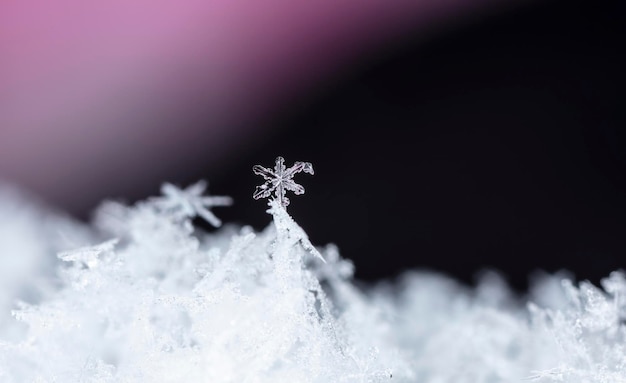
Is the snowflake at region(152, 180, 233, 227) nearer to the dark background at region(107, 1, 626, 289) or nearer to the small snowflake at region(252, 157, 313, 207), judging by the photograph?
the small snowflake at region(252, 157, 313, 207)

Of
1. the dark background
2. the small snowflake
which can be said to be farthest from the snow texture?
the dark background

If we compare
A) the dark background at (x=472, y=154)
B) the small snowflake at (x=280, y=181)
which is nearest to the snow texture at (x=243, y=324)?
the small snowflake at (x=280, y=181)

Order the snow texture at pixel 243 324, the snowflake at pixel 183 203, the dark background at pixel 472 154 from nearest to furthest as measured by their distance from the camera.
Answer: the snow texture at pixel 243 324, the snowflake at pixel 183 203, the dark background at pixel 472 154

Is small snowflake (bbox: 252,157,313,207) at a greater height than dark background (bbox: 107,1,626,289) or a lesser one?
lesser

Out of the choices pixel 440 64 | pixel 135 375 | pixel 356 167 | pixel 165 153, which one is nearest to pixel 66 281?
pixel 135 375

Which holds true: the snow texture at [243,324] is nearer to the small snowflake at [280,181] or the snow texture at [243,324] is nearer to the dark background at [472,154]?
the small snowflake at [280,181]

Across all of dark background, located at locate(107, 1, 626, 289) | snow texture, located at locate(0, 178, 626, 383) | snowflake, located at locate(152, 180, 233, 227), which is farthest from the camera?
dark background, located at locate(107, 1, 626, 289)

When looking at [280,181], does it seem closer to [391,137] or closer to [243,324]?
[243,324]
